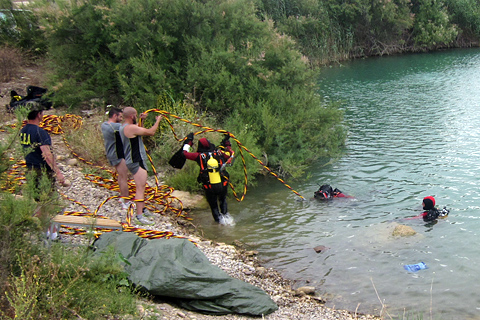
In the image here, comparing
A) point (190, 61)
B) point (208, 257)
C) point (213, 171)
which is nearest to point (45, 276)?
point (208, 257)

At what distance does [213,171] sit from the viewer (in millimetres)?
9516

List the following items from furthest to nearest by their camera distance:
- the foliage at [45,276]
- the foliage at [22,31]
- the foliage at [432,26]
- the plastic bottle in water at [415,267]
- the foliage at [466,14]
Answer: the foliage at [466,14], the foliage at [432,26], the foliage at [22,31], the plastic bottle in water at [415,267], the foliage at [45,276]

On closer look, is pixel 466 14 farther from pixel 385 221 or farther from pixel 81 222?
pixel 81 222

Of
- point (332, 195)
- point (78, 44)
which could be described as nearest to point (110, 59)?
point (78, 44)

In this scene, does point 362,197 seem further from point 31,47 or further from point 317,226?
point 31,47

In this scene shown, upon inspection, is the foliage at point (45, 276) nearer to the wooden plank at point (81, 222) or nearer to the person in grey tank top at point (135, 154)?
the wooden plank at point (81, 222)

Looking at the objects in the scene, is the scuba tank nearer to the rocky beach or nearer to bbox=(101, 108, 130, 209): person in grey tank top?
the rocky beach

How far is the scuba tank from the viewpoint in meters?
9.41

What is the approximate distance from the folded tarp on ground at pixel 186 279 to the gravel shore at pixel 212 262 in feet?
0.42

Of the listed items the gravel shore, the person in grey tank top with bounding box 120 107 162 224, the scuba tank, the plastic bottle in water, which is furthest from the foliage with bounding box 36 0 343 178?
the plastic bottle in water

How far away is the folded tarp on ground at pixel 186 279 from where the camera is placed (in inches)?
215

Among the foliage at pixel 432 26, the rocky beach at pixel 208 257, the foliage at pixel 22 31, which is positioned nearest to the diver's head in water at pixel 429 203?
the rocky beach at pixel 208 257

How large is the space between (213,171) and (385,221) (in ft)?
13.6

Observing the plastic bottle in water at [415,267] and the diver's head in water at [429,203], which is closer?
the plastic bottle in water at [415,267]
